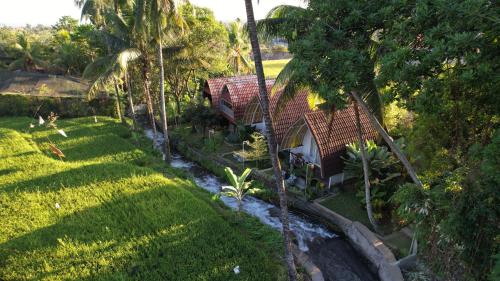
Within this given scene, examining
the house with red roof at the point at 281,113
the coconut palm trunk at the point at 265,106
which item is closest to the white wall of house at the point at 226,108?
the house with red roof at the point at 281,113

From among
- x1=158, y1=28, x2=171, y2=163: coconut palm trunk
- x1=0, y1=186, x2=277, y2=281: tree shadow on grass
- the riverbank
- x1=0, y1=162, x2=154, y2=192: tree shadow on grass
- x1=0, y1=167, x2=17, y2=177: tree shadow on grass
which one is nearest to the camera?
x1=0, y1=186, x2=277, y2=281: tree shadow on grass

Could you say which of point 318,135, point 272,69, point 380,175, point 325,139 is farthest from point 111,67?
point 272,69

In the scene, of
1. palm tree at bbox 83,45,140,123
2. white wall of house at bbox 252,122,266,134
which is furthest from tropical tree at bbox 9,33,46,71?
white wall of house at bbox 252,122,266,134

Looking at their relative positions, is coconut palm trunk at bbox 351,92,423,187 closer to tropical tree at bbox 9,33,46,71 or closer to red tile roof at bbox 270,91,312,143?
red tile roof at bbox 270,91,312,143

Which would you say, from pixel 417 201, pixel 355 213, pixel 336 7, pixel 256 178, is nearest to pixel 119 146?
pixel 256 178

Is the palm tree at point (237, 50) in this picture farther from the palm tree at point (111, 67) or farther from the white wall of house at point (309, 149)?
the white wall of house at point (309, 149)

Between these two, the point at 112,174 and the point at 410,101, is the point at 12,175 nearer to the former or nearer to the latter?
the point at 112,174

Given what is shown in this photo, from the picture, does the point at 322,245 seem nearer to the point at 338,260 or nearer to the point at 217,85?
the point at 338,260
